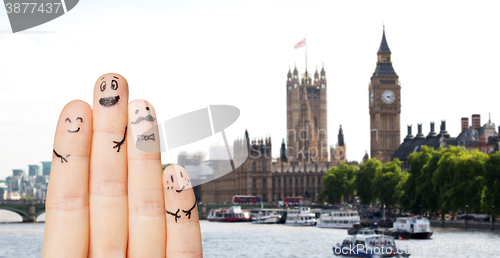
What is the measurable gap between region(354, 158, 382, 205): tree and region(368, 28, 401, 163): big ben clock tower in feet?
192

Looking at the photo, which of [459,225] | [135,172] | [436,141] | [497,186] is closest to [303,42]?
[436,141]

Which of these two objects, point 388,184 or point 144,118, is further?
point 388,184

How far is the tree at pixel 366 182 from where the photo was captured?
105875 millimetres

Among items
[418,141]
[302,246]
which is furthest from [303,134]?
[302,246]

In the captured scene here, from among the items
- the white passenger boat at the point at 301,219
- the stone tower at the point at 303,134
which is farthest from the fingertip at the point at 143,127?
the stone tower at the point at 303,134

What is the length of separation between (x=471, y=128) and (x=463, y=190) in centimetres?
5661

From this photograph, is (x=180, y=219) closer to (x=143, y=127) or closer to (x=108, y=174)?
(x=108, y=174)

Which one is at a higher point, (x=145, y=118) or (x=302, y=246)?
(x=145, y=118)

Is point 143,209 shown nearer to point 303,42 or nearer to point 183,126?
point 183,126

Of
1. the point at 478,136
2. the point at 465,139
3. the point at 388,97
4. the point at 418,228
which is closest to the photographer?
the point at 418,228

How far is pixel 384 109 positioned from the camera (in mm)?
167875

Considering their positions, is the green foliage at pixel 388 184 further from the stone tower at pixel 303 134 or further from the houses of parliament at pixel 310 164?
the stone tower at pixel 303 134

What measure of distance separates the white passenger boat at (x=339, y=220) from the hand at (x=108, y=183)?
8087 centimetres

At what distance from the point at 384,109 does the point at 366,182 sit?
211ft
